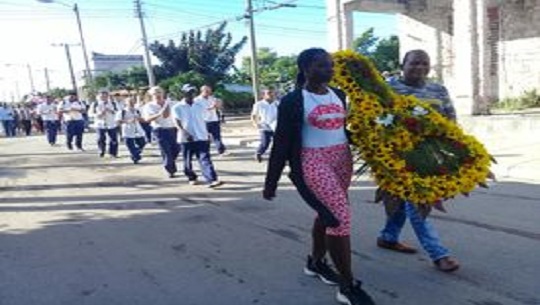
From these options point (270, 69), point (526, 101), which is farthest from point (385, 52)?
point (526, 101)

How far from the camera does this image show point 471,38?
1695 cm

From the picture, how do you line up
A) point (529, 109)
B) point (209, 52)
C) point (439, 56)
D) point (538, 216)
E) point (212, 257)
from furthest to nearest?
1. point (209, 52)
2. point (439, 56)
3. point (529, 109)
4. point (538, 216)
5. point (212, 257)

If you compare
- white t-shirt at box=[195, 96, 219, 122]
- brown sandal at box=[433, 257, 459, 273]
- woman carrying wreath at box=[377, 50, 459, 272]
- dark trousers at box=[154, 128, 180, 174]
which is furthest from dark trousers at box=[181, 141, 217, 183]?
brown sandal at box=[433, 257, 459, 273]

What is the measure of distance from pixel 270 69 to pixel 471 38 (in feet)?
165

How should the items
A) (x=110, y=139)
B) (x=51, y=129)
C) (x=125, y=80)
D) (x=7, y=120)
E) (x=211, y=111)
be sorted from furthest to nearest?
(x=125, y=80) < (x=7, y=120) < (x=51, y=129) < (x=110, y=139) < (x=211, y=111)

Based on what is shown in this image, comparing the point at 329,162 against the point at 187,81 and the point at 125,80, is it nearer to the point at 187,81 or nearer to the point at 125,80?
the point at 187,81

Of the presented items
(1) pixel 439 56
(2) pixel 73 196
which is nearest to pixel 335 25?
(1) pixel 439 56

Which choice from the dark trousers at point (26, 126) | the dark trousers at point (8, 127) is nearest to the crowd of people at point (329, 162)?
the dark trousers at point (8, 127)

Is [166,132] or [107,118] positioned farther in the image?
[107,118]

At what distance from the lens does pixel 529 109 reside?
19.3 m

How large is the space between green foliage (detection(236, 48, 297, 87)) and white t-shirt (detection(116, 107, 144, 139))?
1949cm

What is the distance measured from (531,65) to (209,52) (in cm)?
2938

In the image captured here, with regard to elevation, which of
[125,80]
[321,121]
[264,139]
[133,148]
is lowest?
[133,148]

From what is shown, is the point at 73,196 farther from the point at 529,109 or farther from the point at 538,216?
the point at 529,109
